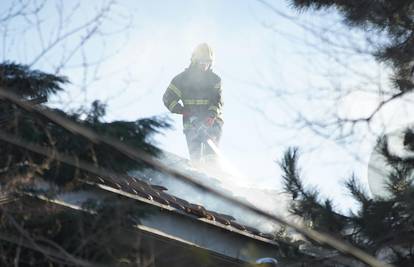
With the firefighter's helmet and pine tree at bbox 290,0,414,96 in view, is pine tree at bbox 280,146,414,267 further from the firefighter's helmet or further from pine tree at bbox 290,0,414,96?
the firefighter's helmet

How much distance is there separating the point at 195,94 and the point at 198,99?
0.09 metres

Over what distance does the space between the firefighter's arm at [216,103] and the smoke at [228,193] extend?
4.34ft

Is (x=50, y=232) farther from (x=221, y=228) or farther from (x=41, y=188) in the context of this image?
(x=221, y=228)

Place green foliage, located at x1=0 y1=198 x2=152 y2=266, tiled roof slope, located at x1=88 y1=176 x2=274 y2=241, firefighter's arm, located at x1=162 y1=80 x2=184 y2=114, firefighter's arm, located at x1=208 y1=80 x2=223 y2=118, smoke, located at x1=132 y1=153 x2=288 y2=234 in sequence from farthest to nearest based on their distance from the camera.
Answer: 1. firefighter's arm, located at x1=208 y1=80 x2=223 y2=118
2. firefighter's arm, located at x1=162 y1=80 x2=184 y2=114
3. smoke, located at x1=132 y1=153 x2=288 y2=234
4. tiled roof slope, located at x1=88 y1=176 x2=274 y2=241
5. green foliage, located at x1=0 y1=198 x2=152 y2=266

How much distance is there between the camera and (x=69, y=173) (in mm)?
5023

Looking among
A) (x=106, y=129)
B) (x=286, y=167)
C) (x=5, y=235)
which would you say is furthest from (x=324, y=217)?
(x=5, y=235)

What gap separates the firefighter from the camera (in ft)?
45.0

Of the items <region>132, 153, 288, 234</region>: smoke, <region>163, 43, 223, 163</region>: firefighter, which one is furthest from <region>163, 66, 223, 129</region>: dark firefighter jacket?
<region>132, 153, 288, 234</region>: smoke

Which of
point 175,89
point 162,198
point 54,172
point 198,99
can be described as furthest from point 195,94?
point 54,172

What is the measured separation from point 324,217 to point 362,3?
2.24 meters

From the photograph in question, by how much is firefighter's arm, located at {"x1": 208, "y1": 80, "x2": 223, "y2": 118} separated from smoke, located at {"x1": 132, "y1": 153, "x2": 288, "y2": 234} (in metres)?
1.32

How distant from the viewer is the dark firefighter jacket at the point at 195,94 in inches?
539

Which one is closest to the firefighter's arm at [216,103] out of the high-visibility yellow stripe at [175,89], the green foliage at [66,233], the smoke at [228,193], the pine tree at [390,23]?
the high-visibility yellow stripe at [175,89]

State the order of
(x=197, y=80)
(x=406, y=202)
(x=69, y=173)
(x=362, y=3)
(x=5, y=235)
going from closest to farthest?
1. (x=5, y=235)
2. (x=69, y=173)
3. (x=406, y=202)
4. (x=362, y=3)
5. (x=197, y=80)
